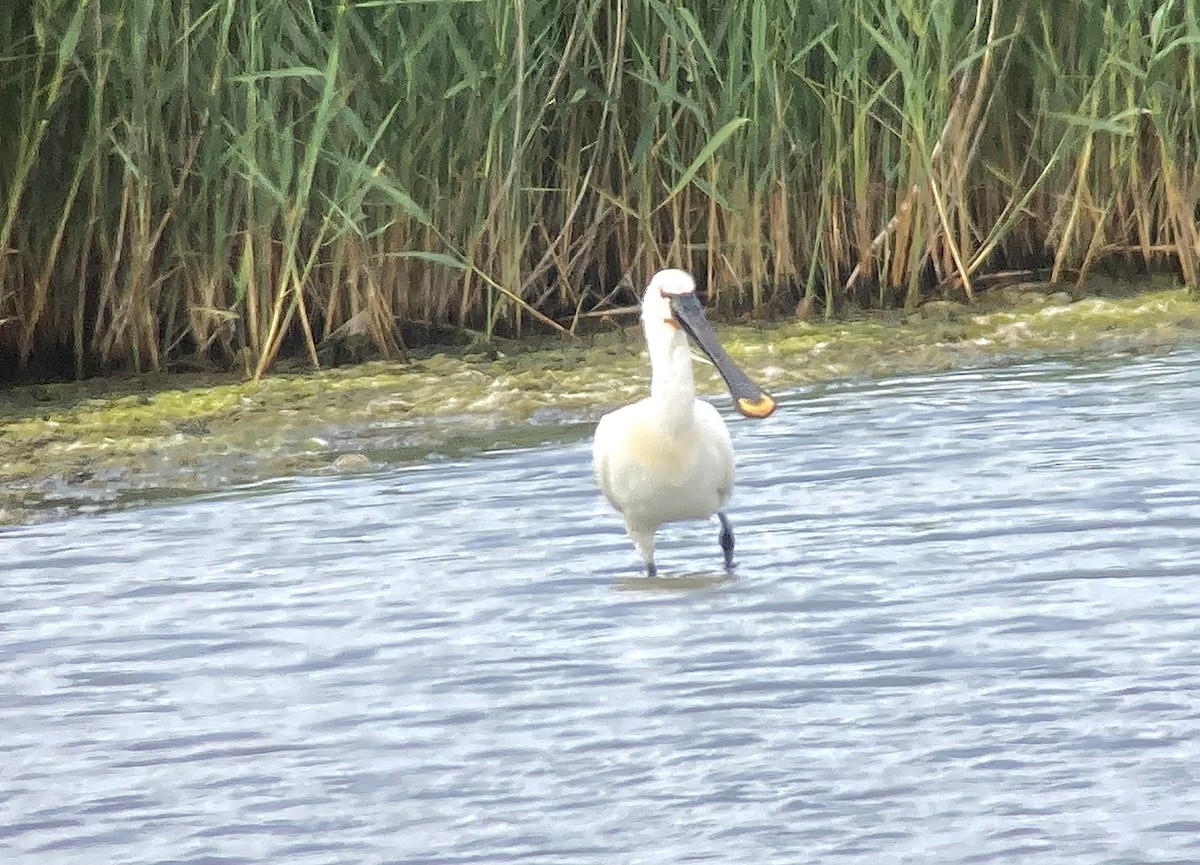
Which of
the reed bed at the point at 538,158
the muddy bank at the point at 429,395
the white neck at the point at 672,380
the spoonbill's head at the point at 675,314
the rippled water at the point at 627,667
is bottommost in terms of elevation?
the rippled water at the point at 627,667

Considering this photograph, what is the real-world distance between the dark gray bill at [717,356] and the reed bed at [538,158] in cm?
143

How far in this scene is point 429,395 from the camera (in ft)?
27.1

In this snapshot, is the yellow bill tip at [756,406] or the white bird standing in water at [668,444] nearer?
the white bird standing in water at [668,444]

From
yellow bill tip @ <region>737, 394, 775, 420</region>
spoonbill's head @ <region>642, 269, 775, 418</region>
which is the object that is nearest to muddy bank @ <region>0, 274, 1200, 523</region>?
yellow bill tip @ <region>737, 394, 775, 420</region>

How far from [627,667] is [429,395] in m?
3.47

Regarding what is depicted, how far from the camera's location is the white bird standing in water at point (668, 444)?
6074 millimetres

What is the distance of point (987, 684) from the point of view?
4.61m

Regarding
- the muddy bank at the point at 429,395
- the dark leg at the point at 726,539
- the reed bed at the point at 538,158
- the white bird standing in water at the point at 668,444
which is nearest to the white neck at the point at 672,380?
the white bird standing in water at the point at 668,444

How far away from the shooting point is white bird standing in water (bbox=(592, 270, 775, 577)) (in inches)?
239

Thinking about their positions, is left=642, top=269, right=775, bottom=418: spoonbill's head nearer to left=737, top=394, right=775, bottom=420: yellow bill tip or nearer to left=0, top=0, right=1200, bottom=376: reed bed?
left=737, top=394, right=775, bottom=420: yellow bill tip

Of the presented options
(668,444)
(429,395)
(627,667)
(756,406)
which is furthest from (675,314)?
(429,395)

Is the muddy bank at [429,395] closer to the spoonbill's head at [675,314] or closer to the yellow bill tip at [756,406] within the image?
the yellow bill tip at [756,406]

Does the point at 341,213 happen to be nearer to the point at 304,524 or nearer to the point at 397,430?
the point at 397,430

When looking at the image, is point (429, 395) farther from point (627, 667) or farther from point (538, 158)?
point (627, 667)
